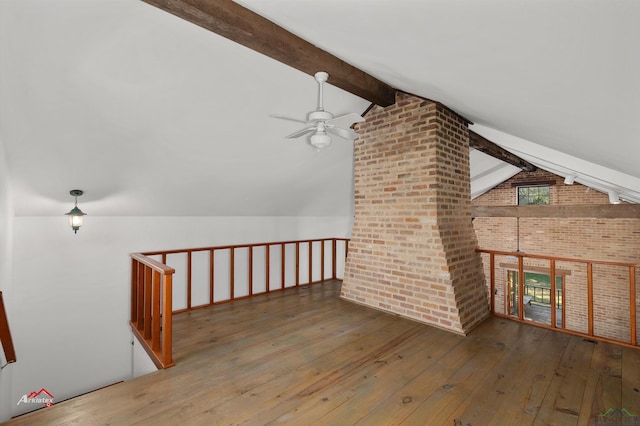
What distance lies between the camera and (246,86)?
325 cm

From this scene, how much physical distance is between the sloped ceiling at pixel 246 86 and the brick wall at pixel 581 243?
15.6 ft

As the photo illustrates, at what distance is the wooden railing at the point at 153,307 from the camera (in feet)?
8.78

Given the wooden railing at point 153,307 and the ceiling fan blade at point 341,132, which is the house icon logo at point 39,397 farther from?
the ceiling fan blade at point 341,132

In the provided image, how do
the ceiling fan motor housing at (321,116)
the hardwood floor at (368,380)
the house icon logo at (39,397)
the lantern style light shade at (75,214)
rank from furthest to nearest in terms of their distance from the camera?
the house icon logo at (39,397) < the lantern style light shade at (75,214) < the ceiling fan motor housing at (321,116) < the hardwood floor at (368,380)

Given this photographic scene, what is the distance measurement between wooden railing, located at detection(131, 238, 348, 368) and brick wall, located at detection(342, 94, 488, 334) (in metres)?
1.64

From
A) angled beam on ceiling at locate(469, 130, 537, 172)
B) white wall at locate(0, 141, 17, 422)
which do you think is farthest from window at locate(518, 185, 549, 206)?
white wall at locate(0, 141, 17, 422)

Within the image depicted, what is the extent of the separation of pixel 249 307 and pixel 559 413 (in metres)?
3.41

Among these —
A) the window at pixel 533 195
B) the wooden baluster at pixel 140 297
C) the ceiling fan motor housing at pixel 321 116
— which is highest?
the ceiling fan motor housing at pixel 321 116

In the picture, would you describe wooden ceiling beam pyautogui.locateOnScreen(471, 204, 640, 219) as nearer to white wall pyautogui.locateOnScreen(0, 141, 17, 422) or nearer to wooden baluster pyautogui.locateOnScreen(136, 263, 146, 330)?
wooden baluster pyautogui.locateOnScreen(136, 263, 146, 330)

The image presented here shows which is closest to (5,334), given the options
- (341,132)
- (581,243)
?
(341,132)

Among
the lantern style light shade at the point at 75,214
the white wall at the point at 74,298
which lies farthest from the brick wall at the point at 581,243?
the lantern style light shade at the point at 75,214

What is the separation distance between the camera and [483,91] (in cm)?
256

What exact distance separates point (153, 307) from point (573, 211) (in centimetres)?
820

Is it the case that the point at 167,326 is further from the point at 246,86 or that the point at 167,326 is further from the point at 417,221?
the point at 417,221
